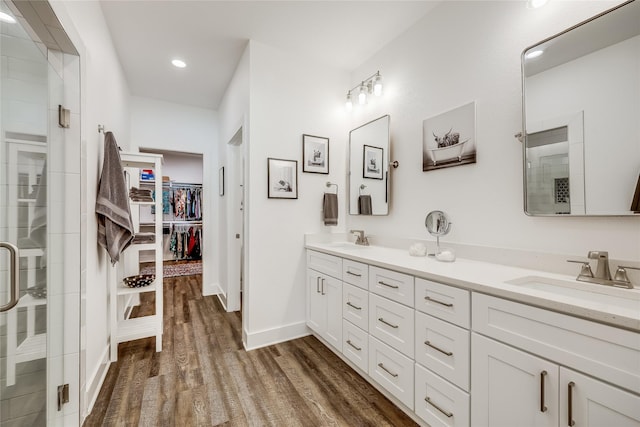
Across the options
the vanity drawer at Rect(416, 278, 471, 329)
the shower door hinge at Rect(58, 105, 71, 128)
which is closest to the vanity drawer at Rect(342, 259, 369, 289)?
the vanity drawer at Rect(416, 278, 471, 329)

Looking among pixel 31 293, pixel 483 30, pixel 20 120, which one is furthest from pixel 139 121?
pixel 483 30

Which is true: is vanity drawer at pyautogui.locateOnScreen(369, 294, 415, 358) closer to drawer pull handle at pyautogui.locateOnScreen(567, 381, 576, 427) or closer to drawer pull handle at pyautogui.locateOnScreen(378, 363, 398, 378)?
drawer pull handle at pyautogui.locateOnScreen(378, 363, 398, 378)

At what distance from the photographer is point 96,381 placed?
181 cm

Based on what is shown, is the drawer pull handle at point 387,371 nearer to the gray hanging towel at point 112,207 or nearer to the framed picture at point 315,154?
the framed picture at point 315,154

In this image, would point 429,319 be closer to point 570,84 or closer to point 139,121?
point 570,84

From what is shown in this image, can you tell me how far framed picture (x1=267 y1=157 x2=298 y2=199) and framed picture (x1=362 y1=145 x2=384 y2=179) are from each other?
0.68 metres

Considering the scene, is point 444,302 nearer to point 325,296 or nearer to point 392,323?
point 392,323

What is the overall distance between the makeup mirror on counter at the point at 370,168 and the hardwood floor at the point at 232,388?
54.7 inches

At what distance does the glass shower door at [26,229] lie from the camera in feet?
4.19

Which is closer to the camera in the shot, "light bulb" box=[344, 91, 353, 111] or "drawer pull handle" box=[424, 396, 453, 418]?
"drawer pull handle" box=[424, 396, 453, 418]

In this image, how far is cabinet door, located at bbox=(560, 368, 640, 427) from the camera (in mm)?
815

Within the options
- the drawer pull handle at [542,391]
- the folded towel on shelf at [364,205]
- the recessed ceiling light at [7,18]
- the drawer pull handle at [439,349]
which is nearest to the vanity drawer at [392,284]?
the drawer pull handle at [439,349]

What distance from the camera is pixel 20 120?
53.6 inches

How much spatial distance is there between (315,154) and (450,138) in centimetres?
127
